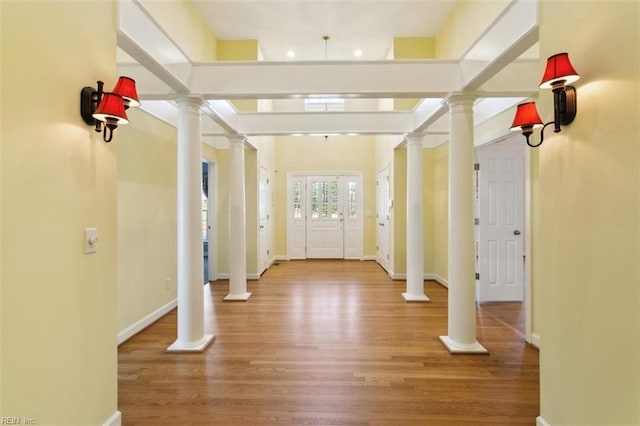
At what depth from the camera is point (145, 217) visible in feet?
11.8

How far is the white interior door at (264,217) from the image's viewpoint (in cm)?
632

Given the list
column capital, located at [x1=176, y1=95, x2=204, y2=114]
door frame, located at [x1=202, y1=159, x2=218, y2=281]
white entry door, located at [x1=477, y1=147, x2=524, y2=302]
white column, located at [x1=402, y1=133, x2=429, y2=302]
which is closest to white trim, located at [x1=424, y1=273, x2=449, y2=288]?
white column, located at [x1=402, y1=133, x2=429, y2=302]

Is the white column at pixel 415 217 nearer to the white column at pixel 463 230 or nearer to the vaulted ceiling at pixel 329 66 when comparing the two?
the vaulted ceiling at pixel 329 66

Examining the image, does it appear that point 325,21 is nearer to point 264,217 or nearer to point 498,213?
point 498,213

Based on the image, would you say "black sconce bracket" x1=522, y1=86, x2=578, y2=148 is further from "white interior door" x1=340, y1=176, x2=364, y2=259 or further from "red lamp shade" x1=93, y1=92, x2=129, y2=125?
"white interior door" x1=340, y1=176, x2=364, y2=259

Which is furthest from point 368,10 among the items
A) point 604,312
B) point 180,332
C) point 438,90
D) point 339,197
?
point 339,197

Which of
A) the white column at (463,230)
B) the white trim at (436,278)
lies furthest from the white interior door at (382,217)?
the white column at (463,230)

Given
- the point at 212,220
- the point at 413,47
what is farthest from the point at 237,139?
the point at 413,47

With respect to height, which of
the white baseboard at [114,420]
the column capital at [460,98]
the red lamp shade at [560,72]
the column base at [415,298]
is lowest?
the column base at [415,298]

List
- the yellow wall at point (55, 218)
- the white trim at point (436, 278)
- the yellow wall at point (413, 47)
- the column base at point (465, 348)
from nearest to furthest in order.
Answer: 1. the yellow wall at point (55, 218)
2. the column base at point (465, 348)
3. the yellow wall at point (413, 47)
4. the white trim at point (436, 278)

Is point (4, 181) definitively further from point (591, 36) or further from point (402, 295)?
point (402, 295)

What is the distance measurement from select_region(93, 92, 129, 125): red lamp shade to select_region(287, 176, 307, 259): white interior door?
6.51m

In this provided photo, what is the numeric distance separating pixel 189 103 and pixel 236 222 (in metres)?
2.06

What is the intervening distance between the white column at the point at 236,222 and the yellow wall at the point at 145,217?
2.58ft
